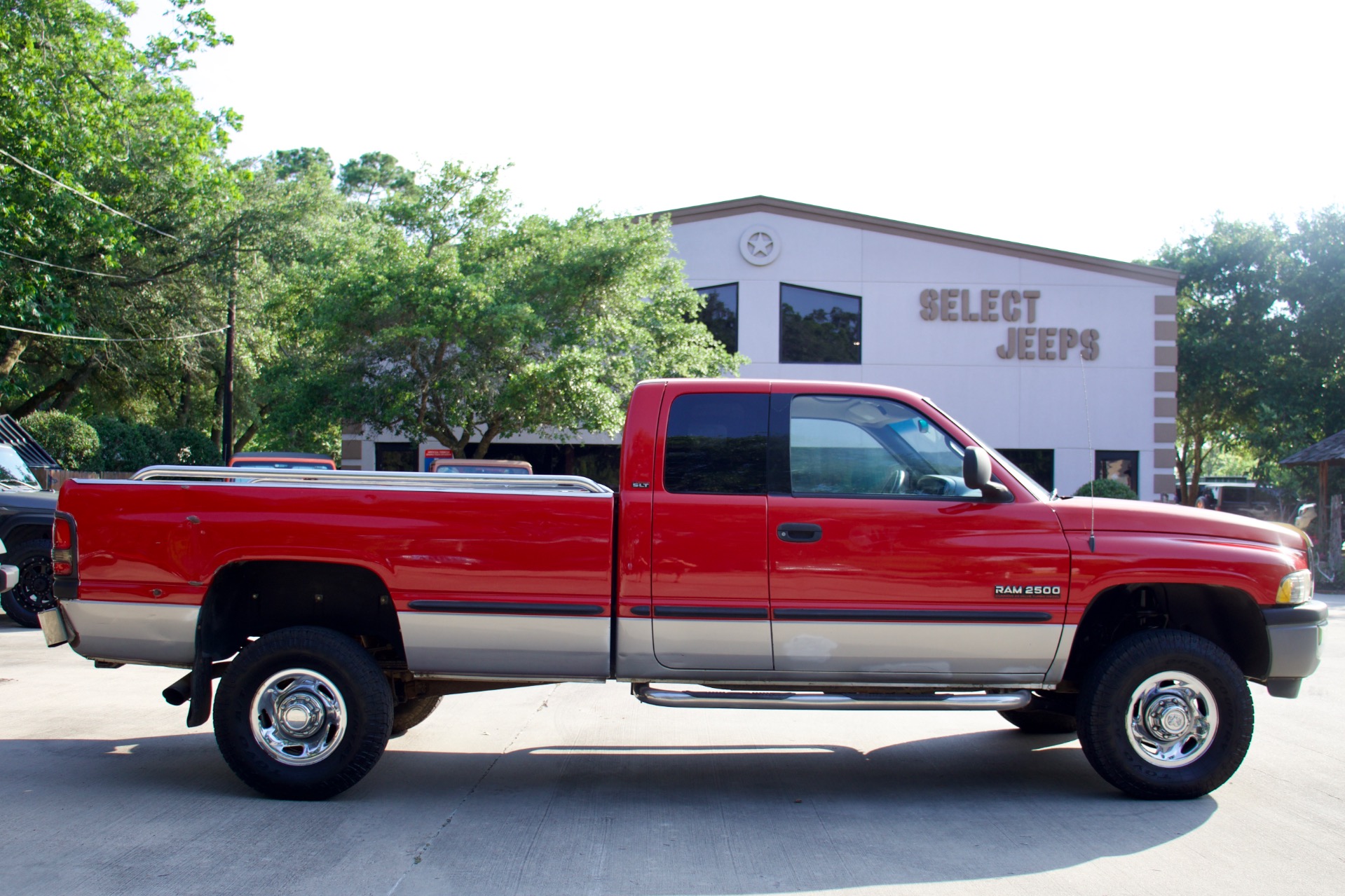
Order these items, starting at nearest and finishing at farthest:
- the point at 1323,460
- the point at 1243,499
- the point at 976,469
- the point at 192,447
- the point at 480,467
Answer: the point at 976,469, the point at 480,467, the point at 1323,460, the point at 192,447, the point at 1243,499

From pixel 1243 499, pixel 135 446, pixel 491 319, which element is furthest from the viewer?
pixel 1243 499

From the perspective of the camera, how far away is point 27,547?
37.0 feet

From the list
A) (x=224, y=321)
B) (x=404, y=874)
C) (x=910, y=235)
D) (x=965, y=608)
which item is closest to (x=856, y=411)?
(x=965, y=608)

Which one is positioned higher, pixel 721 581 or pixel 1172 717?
pixel 721 581

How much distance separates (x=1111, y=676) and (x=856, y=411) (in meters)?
1.84

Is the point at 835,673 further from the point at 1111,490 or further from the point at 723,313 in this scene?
the point at 723,313

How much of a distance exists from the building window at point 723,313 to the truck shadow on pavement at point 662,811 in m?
18.7

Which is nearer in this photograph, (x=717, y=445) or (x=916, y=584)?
(x=916, y=584)

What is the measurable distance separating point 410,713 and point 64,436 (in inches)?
819

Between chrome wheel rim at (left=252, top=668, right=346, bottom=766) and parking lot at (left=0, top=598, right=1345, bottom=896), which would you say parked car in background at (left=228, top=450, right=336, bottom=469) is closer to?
parking lot at (left=0, top=598, right=1345, bottom=896)

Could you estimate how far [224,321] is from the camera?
28.1 meters

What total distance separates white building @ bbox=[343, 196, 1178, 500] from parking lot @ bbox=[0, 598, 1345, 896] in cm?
1791

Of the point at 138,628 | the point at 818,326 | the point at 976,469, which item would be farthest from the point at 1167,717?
the point at 818,326

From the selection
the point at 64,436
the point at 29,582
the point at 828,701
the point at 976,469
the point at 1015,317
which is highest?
the point at 1015,317
